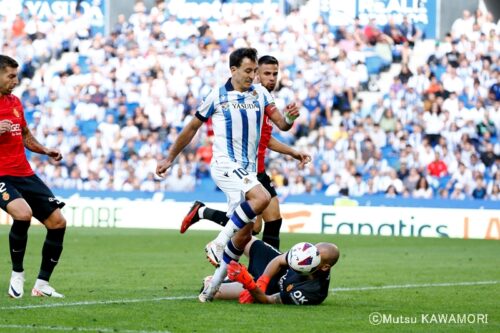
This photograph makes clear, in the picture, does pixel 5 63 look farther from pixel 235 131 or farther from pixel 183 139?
pixel 235 131

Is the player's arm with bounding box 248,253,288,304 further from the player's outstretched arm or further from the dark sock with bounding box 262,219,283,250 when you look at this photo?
the dark sock with bounding box 262,219,283,250

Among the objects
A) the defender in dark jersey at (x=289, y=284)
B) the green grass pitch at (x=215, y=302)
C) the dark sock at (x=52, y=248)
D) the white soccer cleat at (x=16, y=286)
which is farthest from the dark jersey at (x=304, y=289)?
the white soccer cleat at (x=16, y=286)

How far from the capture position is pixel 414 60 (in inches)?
1188

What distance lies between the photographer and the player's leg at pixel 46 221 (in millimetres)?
11125

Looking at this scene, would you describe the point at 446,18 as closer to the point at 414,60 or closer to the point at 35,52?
the point at 414,60

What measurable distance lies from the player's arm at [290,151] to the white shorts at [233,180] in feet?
4.35

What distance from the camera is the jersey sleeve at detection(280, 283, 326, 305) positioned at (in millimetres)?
10579

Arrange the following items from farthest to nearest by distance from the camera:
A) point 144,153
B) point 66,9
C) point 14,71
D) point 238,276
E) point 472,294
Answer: point 66,9 < point 144,153 < point 472,294 < point 14,71 < point 238,276

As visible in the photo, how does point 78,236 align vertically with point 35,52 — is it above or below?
below

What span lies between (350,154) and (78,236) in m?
8.13

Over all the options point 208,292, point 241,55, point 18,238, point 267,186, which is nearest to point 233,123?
point 241,55

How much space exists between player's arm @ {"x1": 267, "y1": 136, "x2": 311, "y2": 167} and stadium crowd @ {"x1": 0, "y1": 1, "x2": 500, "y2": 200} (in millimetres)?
14366

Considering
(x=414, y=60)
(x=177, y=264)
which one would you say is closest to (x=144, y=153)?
(x=414, y=60)

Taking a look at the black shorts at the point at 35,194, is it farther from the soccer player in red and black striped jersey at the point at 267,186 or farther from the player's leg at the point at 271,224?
the player's leg at the point at 271,224
